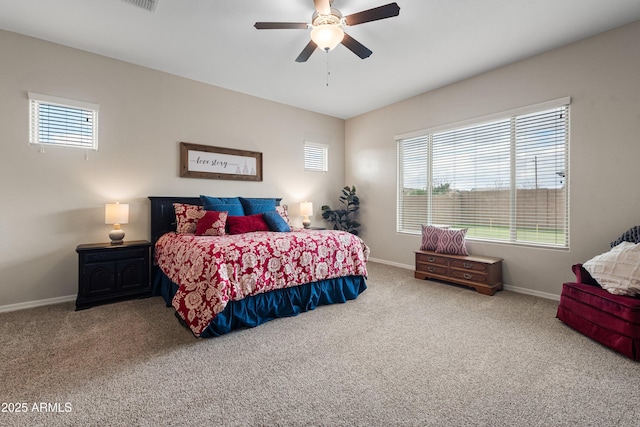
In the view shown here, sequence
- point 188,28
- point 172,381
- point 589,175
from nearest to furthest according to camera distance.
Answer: point 172,381 < point 188,28 < point 589,175

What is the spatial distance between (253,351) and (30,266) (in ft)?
9.50

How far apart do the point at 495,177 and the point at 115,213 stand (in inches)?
193

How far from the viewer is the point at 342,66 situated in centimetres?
376

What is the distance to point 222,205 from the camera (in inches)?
157

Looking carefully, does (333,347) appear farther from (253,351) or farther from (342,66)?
(342,66)

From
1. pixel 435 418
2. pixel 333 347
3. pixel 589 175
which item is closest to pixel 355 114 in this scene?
pixel 589 175

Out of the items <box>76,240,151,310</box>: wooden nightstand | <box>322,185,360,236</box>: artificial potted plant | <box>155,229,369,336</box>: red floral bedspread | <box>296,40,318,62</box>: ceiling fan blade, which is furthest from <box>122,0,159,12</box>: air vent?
<box>322,185,360,236</box>: artificial potted plant

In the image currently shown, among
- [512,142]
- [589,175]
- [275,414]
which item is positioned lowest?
[275,414]

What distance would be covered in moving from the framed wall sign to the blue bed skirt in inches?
61.7

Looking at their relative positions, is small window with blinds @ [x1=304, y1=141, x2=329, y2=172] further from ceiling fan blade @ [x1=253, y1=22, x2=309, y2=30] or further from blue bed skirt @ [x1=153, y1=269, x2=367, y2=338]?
ceiling fan blade @ [x1=253, y1=22, x2=309, y2=30]

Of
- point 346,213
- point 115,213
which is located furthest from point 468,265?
point 115,213

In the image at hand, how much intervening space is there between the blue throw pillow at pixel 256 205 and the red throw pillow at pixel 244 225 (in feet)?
1.72

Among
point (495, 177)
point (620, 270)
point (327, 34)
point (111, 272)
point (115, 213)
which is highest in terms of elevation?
point (327, 34)

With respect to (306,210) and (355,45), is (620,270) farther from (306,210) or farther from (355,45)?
(306,210)
